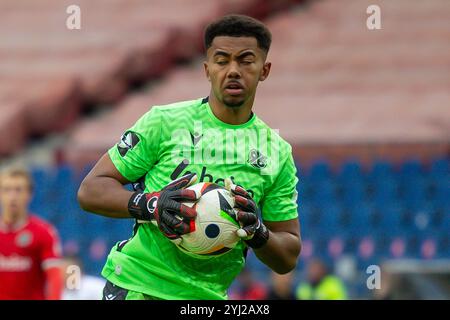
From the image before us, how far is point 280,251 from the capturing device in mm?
4371

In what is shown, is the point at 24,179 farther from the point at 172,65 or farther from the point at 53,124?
the point at 172,65

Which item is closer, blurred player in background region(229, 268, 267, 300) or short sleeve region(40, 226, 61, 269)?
short sleeve region(40, 226, 61, 269)

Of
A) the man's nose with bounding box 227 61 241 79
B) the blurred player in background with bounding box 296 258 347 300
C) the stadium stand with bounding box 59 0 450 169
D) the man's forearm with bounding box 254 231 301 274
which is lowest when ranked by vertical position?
the blurred player in background with bounding box 296 258 347 300

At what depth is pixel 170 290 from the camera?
13.9 feet

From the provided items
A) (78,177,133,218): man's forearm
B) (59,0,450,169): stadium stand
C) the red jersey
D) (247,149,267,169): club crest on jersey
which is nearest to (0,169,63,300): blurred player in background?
the red jersey

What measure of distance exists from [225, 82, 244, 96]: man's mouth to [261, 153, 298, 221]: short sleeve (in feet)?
1.37

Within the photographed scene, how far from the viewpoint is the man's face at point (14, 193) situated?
762 centimetres

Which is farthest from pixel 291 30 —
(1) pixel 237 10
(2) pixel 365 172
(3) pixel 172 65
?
(2) pixel 365 172

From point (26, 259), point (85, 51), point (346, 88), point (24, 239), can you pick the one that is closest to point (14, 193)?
point (24, 239)

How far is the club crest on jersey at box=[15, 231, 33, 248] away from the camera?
770cm

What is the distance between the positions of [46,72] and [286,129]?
484cm

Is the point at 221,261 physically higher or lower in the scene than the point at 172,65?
higher

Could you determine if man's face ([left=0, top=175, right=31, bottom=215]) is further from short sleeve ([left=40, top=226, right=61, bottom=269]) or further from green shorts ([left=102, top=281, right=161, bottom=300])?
green shorts ([left=102, top=281, right=161, bottom=300])

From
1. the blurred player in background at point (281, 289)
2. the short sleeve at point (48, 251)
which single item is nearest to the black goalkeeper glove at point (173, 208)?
the short sleeve at point (48, 251)
